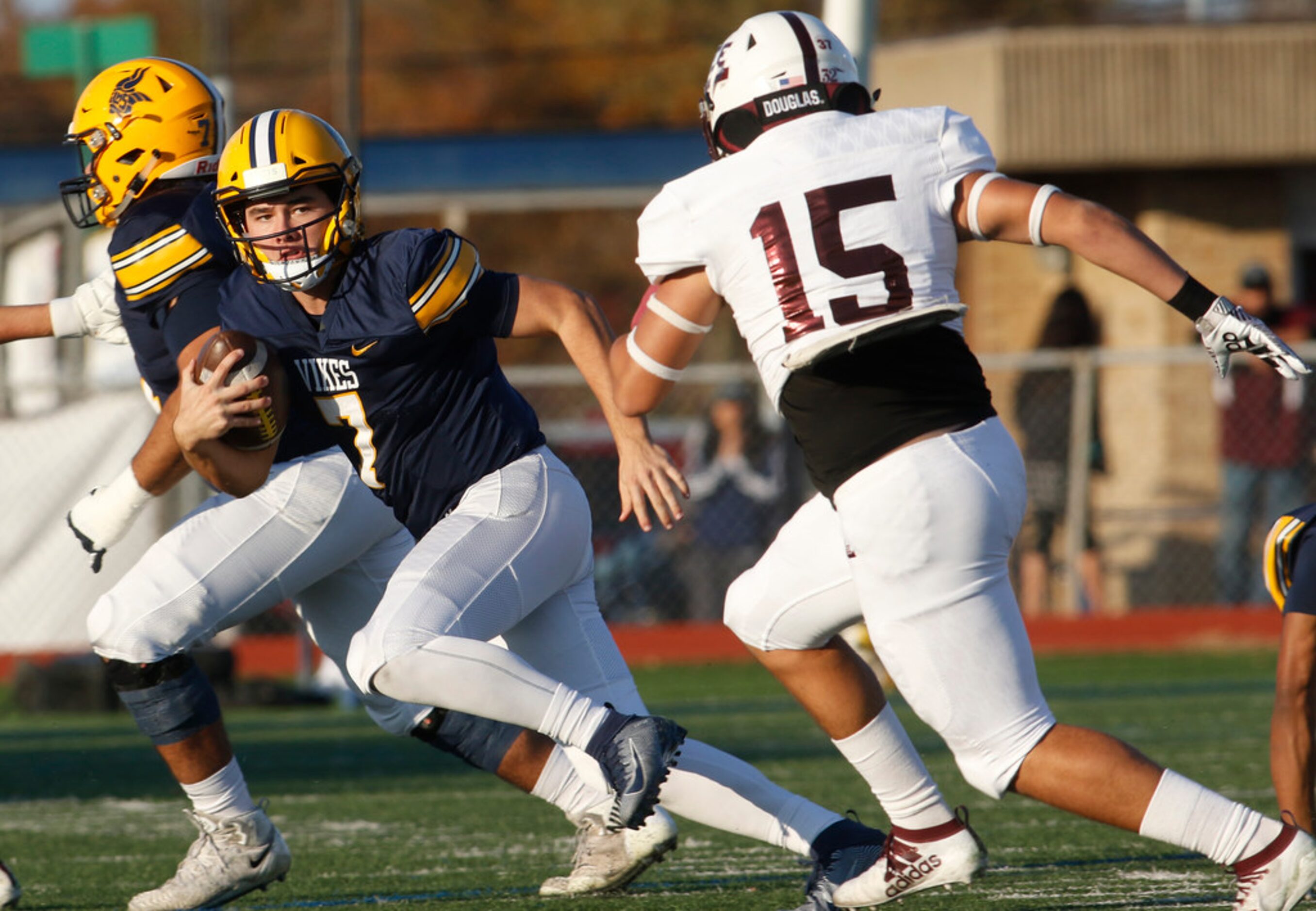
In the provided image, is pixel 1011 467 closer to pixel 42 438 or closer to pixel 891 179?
pixel 891 179

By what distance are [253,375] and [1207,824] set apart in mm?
2059

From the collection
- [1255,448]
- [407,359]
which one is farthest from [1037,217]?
[1255,448]

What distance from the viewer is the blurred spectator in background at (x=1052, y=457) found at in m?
11.2

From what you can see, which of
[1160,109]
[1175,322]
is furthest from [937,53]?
[1175,322]

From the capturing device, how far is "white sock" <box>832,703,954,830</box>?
372cm

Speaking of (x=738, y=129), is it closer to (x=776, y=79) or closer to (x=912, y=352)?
(x=776, y=79)

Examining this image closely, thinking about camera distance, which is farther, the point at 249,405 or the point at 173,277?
the point at 173,277

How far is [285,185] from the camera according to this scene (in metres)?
4.11

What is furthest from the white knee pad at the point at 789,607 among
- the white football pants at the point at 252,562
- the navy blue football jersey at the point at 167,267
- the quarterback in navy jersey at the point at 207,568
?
the navy blue football jersey at the point at 167,267

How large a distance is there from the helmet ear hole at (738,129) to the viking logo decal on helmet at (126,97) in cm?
171

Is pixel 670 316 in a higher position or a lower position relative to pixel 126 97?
lower

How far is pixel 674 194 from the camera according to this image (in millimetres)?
3436

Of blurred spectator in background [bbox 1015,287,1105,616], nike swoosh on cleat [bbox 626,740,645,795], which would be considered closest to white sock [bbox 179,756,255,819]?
nike swoosh on cleat [bbox 626,740,645,795]

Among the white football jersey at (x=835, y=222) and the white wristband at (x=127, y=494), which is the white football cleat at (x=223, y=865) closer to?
the white wristband at (x=127, y=494)
